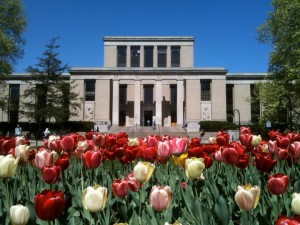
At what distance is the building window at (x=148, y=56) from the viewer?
69.2 m

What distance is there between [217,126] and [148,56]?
74.2 ft

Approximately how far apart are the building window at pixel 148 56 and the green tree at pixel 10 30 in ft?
126

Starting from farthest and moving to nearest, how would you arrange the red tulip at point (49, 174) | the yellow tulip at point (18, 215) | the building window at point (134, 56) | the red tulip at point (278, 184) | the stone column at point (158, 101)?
1. the building window at point (134, 56)
2. the stone column at point (158, 101)
3. the red tulip at point (49, 174)
4. the red tulip at point (278, 184)
5. the yellow tulip at point (18, 215)

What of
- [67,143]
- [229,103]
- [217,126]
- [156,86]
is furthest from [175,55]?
[67,143]

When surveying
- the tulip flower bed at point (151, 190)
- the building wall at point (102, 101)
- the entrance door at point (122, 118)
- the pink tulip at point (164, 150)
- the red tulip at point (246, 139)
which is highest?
the building wall at point (102, 101)

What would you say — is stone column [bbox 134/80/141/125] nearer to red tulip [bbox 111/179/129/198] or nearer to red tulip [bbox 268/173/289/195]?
red tulip [bbox 111/179/129/198]

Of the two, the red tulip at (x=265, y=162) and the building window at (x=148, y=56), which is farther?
the building window at (x=148, y=56)

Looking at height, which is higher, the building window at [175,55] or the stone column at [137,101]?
the building window at [175,55]

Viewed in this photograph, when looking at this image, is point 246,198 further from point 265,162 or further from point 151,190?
point 265,162

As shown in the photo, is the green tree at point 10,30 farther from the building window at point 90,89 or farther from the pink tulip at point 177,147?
the building window at point 90,89

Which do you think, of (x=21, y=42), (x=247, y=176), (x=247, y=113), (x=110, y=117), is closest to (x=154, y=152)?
(x=247, y=176)

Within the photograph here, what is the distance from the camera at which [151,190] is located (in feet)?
8.64

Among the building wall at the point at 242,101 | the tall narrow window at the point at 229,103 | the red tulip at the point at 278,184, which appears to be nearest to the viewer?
the red tulip at the point at 278,184

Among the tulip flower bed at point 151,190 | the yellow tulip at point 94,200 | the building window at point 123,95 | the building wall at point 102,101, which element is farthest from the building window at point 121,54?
the yellow tulip at point 94,200
